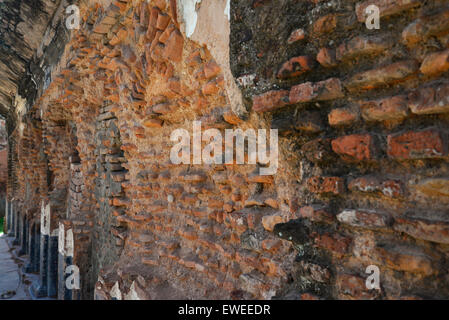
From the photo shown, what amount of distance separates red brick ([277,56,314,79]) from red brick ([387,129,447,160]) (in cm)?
44

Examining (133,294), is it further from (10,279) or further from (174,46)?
(10,279)

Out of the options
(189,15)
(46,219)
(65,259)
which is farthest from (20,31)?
(189,15)

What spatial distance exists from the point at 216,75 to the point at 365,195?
1056 mm

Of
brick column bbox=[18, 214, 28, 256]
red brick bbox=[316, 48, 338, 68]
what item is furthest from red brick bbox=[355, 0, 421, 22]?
brick column bbox=[18, 214, 28, 256]

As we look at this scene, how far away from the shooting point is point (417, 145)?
1.05m

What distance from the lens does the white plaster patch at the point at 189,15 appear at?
2.00 m

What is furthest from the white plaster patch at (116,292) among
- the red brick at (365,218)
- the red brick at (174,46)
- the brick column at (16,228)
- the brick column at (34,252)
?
the brick column at (16,228)

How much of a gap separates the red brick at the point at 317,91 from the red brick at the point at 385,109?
0.12 metres

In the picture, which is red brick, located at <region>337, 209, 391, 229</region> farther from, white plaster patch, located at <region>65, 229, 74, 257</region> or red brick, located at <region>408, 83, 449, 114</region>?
white plaster patch, located at <region>65, 229, 74, 257</region>

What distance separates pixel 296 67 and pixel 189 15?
943 millimetres

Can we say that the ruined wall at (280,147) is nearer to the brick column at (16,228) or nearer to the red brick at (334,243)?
the red brick at (334,243)

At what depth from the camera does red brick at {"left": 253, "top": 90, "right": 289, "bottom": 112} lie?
146cm

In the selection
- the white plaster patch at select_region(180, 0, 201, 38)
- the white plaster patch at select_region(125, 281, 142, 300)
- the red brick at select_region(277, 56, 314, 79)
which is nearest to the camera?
the red brick at select_region(277, 56, 314, 79)
